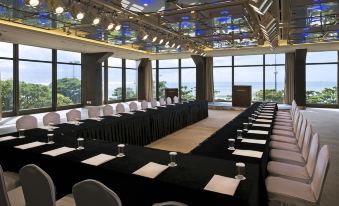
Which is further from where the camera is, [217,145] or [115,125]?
[115,125]

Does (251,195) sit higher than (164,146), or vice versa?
(251,195)

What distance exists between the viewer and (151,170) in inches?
87.2

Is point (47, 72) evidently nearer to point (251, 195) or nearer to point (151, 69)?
point (151, 69)

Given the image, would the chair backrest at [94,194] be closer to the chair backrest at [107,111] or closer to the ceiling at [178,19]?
the ceiling at [178,19]

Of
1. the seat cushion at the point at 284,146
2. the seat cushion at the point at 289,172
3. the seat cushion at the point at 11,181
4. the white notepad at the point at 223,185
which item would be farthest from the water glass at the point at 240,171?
the seat cushion at the point at 11,181

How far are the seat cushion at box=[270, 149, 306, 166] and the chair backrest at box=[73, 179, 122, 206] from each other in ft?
9.14

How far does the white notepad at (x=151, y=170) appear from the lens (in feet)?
6.99

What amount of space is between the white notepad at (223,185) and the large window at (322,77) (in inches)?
522

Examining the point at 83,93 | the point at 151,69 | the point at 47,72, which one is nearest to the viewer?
the point at 47,72

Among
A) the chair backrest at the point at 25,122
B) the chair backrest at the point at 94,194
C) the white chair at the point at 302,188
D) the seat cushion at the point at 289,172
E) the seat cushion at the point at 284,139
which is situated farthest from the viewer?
the chair backrest at the point at 25,122

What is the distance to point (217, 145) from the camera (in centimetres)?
318

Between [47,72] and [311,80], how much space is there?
1380 centimetres

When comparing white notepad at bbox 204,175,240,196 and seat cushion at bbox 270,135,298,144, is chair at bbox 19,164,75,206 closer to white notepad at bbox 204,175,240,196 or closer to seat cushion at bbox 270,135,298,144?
white notepad at bbox 204,175,240,196

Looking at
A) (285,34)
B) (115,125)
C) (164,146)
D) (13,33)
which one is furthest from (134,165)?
(285,34)
